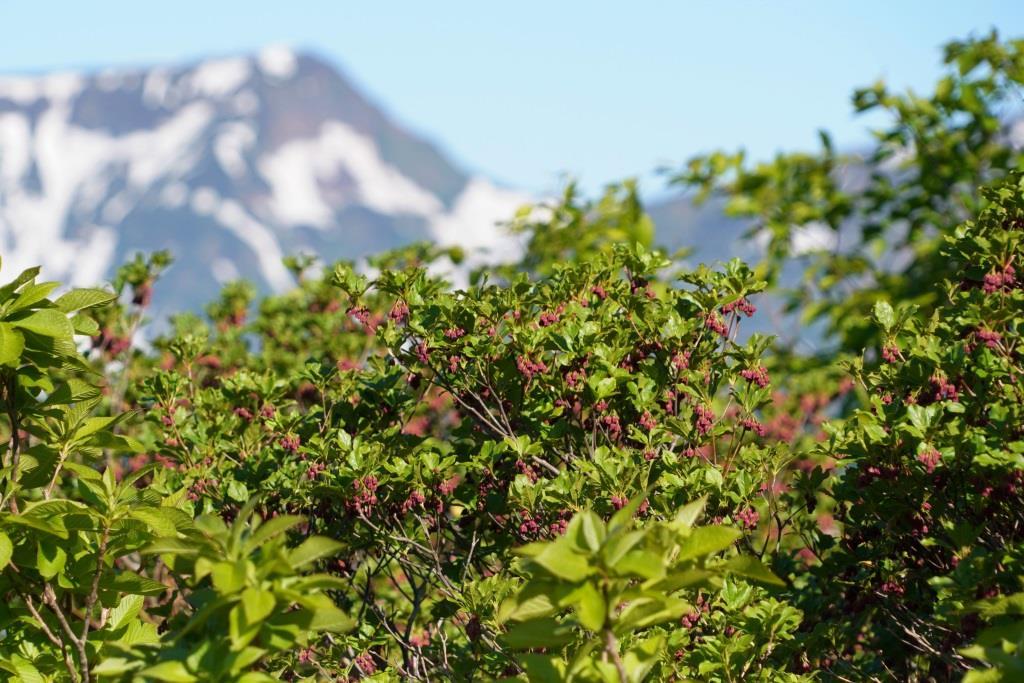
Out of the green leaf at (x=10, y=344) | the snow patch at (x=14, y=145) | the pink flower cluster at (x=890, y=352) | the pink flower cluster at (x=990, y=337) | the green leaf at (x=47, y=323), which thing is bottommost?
the snow patch at (x=14, y=145)

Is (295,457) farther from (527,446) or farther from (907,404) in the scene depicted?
(907,404)

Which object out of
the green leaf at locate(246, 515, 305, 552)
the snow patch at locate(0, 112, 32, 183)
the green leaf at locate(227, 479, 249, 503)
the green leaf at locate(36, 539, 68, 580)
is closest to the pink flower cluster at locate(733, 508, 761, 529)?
the green leaf at locate(246, 515, 305, 552)

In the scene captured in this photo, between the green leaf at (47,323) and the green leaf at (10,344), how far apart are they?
0.04m

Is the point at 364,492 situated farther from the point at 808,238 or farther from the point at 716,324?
the point at 808,238

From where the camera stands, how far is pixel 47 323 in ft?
10.4

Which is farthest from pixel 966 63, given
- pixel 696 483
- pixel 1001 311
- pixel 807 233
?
pixel 696 483

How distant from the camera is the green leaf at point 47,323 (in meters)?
3.13

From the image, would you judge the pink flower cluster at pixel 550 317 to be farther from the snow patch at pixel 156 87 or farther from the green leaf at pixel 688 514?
the snow patch at pixel 156 87

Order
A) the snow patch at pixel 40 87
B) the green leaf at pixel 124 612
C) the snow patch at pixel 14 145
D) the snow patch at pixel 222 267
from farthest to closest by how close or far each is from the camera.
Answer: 1. the snow patch at pixel 40 87
2. the snow patch at pixel 222 267
3. the snow patch at pixel 14 145
4. the green leaf at pixel 124 612

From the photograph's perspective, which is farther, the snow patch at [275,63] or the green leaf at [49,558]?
the snow patch at [275,63]

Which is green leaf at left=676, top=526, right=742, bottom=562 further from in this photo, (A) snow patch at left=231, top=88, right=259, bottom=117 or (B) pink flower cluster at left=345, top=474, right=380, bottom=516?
(A) snow patch at left=231, top=88, right=259, bottom=117

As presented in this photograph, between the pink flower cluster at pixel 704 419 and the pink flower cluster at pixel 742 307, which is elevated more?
the pink flower cluster at pixel 742 307

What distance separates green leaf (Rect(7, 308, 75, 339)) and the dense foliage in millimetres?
10

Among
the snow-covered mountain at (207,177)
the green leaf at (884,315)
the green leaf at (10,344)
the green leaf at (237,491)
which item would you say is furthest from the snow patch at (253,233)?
the green leaf at (10,344)
